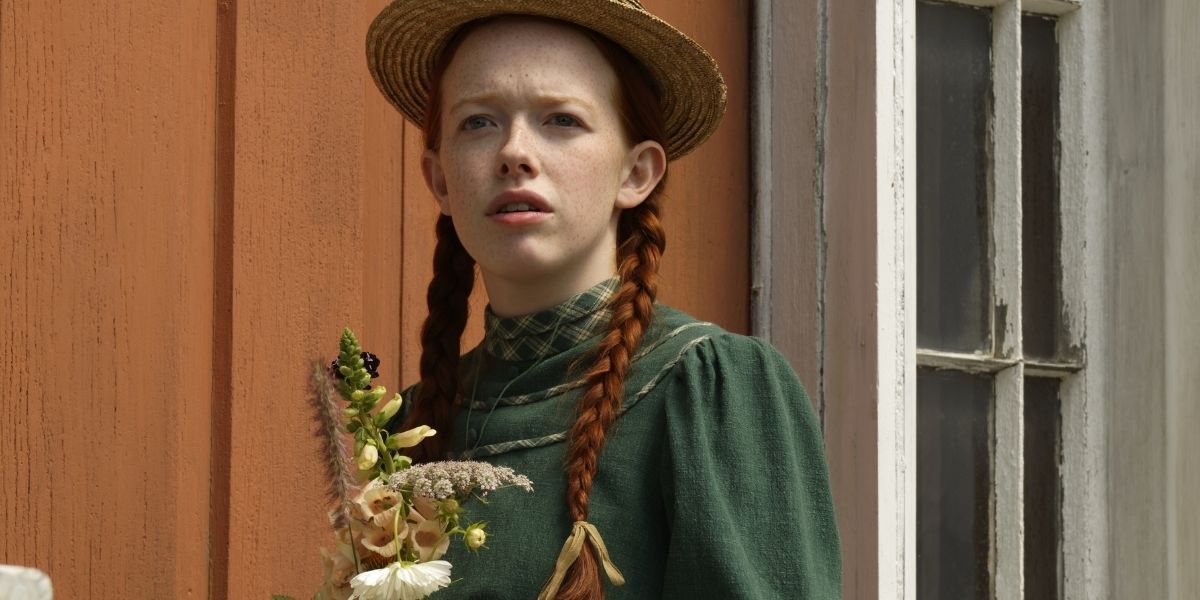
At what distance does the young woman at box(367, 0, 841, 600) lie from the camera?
1974 millimetres

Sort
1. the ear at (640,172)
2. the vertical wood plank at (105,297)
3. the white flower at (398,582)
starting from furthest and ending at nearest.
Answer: the vertical wood plank at (105,297) → the ear at (640,172) → the white flower at (398,582)

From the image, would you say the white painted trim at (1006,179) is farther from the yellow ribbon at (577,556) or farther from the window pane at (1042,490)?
the yellow ribbon at (577,556)

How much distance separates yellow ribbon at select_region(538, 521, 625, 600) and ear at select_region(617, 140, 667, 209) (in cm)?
43

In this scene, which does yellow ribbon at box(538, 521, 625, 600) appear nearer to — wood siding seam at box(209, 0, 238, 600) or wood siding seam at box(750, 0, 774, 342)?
wood siding seam at box(209, 0, 238, 600)

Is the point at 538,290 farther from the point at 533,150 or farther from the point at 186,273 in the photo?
the point at 186,273

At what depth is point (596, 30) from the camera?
2186mm

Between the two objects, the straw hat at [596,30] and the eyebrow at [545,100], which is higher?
the straw hat at [596,30]

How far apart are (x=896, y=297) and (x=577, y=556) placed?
86 centimetres

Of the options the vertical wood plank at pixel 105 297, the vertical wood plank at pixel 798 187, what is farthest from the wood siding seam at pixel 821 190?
the vertical wood plank at pixel 105 297

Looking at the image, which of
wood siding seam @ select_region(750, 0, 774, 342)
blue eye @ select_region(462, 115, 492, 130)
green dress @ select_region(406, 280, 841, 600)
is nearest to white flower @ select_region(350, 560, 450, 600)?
green dress @ select_region(406, 280, 841, 600)

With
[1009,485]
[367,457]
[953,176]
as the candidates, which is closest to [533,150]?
[367,457]

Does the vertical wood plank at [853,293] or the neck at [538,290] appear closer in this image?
the neck at [538,290]

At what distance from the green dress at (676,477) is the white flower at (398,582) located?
23 centimetres

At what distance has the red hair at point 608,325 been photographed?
2.03 meters
